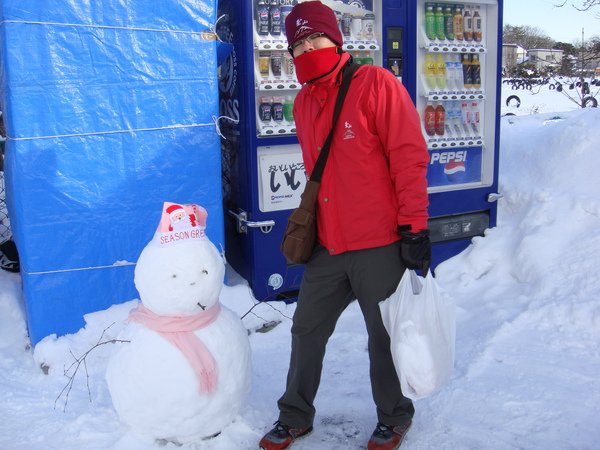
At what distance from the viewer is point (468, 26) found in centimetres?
496

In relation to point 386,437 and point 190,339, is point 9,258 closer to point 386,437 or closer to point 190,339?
point 190,339

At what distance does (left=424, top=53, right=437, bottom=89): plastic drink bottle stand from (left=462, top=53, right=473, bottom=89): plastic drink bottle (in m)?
0.31

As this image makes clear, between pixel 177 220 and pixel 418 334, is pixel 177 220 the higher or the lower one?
the higher one

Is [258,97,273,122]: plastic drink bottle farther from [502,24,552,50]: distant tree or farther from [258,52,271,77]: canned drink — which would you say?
[502,24,552,50]: distant tree

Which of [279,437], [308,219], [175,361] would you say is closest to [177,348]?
[175,361]

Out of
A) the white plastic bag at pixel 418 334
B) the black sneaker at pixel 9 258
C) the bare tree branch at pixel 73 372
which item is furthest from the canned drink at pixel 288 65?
the black sneaker at pixel 9 258

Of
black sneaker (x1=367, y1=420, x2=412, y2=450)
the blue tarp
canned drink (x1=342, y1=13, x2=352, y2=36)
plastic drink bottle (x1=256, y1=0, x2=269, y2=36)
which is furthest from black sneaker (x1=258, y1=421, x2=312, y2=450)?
canned drink (x1=342, y1=13, x2=352, y2=36)

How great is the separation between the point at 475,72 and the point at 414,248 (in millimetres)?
3216

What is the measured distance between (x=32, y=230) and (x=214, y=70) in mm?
1446

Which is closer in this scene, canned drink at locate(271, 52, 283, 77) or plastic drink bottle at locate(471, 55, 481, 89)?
canned drink at locate(271, 52, 283, 77)

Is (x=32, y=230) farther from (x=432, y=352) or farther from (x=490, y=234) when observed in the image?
(x=490, y=234)

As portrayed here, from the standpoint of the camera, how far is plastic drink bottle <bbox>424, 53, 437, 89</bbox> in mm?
4906

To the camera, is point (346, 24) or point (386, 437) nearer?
point (386, 437)

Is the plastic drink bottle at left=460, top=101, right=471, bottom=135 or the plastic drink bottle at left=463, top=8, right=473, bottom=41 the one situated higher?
the plastic drink bottle at left=463, top=8, right=473, bottom=41
